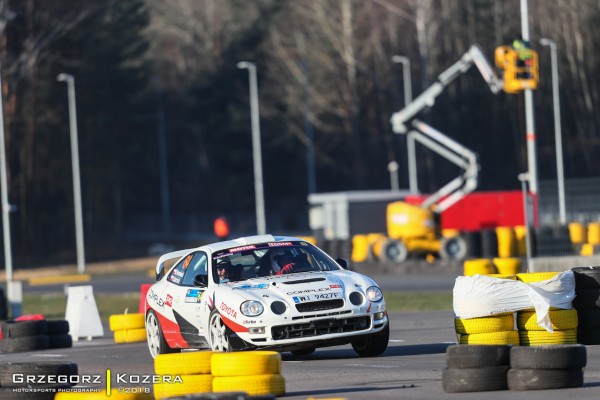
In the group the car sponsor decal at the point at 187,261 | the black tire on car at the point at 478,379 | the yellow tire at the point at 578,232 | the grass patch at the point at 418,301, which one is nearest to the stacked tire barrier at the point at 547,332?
the black tire on car at the point at 478,379

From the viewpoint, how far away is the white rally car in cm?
1309

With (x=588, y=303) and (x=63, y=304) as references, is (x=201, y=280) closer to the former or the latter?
(x=588, y=303)

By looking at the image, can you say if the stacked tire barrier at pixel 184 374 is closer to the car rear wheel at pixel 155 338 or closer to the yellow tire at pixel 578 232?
the car rear wheel at pixel 155 338

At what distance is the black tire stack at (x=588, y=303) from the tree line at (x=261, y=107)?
162ft

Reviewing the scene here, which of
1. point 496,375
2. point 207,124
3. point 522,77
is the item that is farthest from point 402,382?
point 207,124

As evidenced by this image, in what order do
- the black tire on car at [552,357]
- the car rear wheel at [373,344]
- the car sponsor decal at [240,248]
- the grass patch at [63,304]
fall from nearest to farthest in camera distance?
the black tire on car at [552,357], the car rear wheel at [373,344], the car sponsor decal at [240,248], the grass patch at [63,304]

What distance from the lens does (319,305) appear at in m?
13.1

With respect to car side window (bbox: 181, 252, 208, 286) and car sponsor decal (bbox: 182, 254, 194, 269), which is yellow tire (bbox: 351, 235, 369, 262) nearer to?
car sponsor decal (bbox: 182, 254, 194, 269)

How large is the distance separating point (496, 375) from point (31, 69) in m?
53.7

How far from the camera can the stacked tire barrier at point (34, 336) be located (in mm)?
18109

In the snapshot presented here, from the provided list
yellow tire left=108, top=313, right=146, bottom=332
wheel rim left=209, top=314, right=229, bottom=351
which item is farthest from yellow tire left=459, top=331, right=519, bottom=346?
yellow tire left=108, top=313, right=146, bottom=332

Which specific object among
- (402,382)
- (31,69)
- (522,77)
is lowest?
(402,382)

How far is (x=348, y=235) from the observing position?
50.3 meters

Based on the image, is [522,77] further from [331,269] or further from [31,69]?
[31,69]
